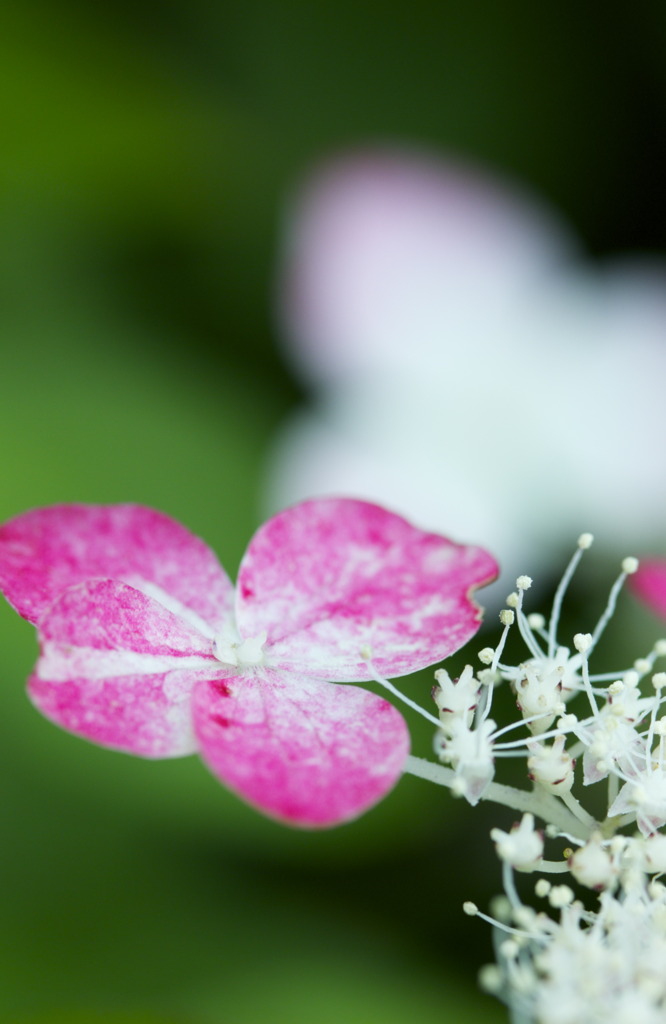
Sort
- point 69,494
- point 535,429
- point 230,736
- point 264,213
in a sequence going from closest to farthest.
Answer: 1. point 230,736
2. point 69,494
3. point 535,429
4. point 264,213

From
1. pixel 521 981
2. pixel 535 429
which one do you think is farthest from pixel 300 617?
pixel 535 429

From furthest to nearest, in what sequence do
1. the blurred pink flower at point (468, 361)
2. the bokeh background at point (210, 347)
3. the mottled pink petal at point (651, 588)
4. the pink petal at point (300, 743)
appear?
the blurred pink flower at point (468, 361), the bokeh background at point (210, 347), the mottled pink petal at point (651, 588), the pink petal at point (300, 743)

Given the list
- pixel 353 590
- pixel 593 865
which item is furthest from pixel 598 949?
pixel 353 590

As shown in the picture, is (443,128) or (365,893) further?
(443,128)

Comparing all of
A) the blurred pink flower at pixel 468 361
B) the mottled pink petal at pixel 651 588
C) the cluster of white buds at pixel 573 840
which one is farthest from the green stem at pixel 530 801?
the blurred pink flower at pixel 468 361

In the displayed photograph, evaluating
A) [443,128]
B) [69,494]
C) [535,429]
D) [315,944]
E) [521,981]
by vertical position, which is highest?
[443,128]

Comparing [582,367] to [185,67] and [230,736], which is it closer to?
[185,67]

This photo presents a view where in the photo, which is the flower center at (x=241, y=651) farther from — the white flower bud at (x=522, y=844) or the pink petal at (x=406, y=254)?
the pink petal at (x=406, y=254)
